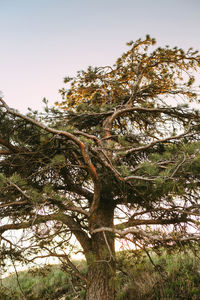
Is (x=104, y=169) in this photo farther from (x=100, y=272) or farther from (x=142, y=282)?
(x=142, y=282)

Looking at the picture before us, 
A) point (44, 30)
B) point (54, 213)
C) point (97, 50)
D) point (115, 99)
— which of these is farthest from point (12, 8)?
point (54, 213)

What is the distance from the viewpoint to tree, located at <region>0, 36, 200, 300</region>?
3.31 metres

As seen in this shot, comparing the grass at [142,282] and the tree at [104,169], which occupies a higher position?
the tree at [104,169]

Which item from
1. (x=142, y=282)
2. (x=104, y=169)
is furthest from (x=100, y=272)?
(x=142, y=282)

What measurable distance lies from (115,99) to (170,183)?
4.04 m

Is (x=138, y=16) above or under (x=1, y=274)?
above

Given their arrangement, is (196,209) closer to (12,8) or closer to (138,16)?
(138,16)

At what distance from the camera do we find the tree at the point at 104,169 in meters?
3.31

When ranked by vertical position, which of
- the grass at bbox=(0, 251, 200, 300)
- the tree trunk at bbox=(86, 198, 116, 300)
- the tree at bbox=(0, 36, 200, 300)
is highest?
the tree at bbox=(0, 36, 200, 300)

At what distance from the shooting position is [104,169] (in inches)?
170

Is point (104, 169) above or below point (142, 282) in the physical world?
above

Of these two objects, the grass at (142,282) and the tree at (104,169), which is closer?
the tree at (104,169)

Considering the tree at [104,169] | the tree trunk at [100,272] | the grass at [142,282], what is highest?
the tree at [104,169]

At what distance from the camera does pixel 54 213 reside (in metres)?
4.12
